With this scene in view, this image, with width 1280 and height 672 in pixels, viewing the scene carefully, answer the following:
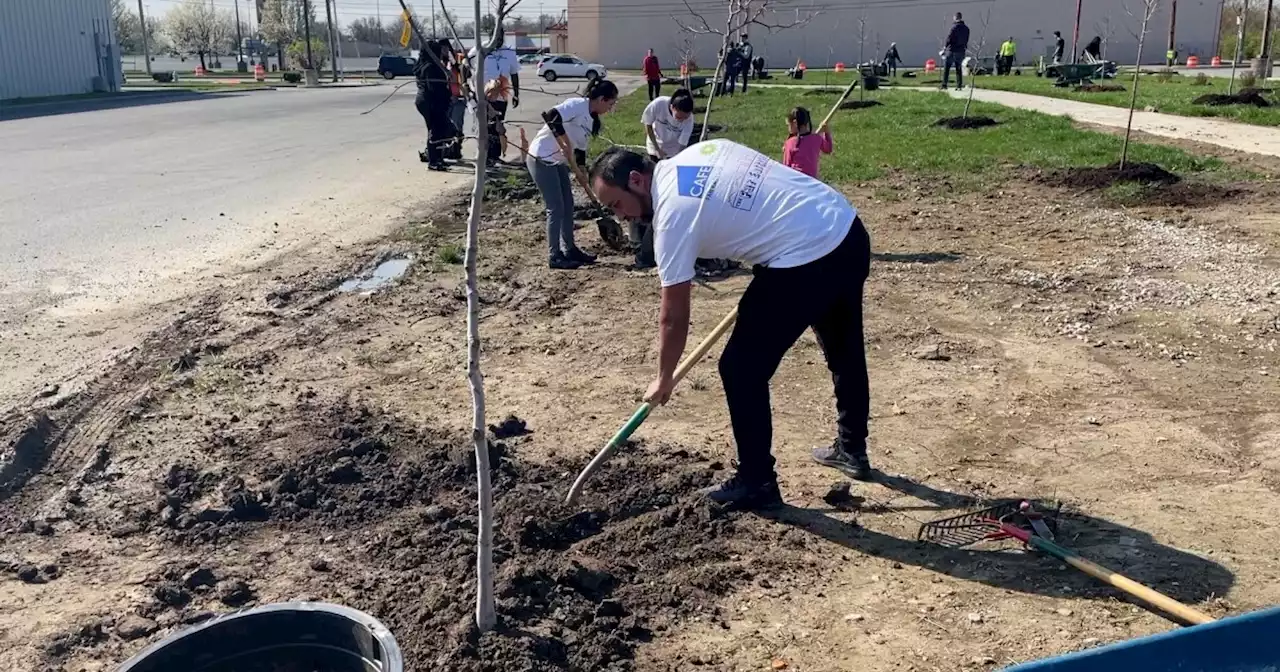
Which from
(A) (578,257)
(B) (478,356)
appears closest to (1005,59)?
(A) (578,257)

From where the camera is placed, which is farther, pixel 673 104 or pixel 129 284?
pixel 673 104

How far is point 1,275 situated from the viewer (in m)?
7.61

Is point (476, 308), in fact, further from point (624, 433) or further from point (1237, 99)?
point (1237, 99)

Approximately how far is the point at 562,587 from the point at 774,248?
133 centimetres

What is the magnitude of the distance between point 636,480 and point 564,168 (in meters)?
4.50

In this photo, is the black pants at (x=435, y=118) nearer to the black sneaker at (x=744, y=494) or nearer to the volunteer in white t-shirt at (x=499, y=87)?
the volunteer in white t-shirt at (x=499, y=87)

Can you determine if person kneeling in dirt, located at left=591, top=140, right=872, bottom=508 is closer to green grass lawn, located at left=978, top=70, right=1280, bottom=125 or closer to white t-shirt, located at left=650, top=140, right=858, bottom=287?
white t-shirt, located at left=650, top=140, right=858, bottom=287

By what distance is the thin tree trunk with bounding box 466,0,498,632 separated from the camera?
2.70 meters

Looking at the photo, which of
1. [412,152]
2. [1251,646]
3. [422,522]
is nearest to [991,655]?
[1251,646]

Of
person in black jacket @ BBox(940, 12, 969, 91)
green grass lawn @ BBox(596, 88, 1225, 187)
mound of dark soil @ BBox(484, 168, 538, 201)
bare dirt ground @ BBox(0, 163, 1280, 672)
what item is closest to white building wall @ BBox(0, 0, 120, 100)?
green grass lawn @ BBox(596, 88, 1225, 187)

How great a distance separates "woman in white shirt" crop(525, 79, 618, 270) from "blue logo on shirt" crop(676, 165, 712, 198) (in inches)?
179

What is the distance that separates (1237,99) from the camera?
59.0 ft

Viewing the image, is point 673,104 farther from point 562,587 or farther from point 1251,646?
point 1251,646

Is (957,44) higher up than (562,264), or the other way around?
(957,44)
